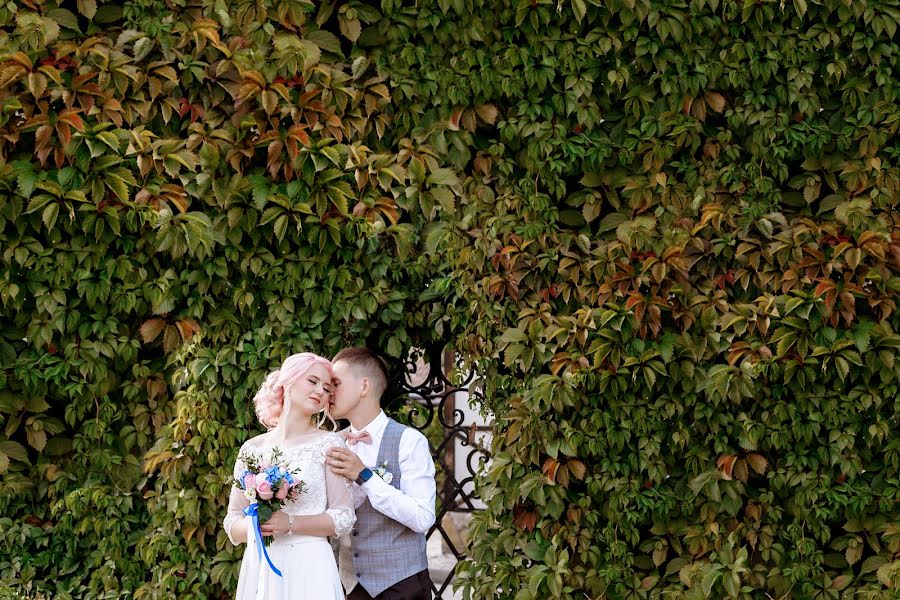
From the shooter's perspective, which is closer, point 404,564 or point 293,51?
point 404,564

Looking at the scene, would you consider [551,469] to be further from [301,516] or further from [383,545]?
[301,516]

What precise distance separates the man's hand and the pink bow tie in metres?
0.17

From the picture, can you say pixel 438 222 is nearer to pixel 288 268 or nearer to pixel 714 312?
pixel 288 268

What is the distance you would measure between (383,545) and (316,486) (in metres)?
0.44

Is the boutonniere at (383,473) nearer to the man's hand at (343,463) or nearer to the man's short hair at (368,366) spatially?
the man's hand at (343,463)

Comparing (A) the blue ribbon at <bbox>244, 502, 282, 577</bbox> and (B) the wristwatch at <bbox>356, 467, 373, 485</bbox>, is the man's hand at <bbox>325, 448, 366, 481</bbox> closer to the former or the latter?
(B) the wristwatch at <bbox>356, 467, 373, 485</bbox>

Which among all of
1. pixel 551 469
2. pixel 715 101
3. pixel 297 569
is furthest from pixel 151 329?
pixel 715 101

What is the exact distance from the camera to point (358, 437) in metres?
4.02

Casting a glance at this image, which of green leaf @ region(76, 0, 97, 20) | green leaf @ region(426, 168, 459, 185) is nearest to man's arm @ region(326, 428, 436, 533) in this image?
green leaf @ region(426, 168, 459, 185)

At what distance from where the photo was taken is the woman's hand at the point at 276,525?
3.76 meters

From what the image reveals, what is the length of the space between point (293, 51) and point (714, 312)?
2367 millimetres

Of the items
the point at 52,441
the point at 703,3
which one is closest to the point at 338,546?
the point at 52,441

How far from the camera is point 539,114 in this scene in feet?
16.6

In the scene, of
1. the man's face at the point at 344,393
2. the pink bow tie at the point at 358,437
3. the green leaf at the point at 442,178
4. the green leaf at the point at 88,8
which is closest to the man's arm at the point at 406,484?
the pink bow tie at the point at 358,437
